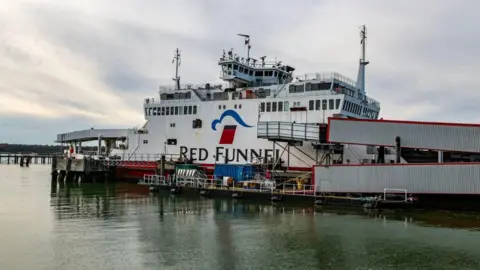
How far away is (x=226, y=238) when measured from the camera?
781 inches

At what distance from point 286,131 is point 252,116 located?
23.2 feet

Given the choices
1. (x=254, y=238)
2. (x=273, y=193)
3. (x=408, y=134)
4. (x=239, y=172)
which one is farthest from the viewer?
(x=239, y=172)

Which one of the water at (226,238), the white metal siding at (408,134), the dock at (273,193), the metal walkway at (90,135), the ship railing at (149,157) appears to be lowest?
the water at (226,238)

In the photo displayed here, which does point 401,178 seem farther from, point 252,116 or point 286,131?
point 252,116

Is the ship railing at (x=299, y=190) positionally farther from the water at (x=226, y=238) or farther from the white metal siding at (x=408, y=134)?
the white metal siding at (x=408, y=134)

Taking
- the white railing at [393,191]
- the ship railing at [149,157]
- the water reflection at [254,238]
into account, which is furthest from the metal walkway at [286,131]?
the ship railing at [149,157]

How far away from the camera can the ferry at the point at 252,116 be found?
1448 inches

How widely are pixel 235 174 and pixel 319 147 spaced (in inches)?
295

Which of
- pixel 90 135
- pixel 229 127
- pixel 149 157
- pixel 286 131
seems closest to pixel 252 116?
pixel 229 127

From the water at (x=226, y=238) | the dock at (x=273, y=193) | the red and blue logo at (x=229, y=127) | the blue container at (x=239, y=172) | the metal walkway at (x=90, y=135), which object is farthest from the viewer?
the metal walkway at (x=90, y=135)

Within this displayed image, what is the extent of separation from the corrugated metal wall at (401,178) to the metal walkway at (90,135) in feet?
96.6

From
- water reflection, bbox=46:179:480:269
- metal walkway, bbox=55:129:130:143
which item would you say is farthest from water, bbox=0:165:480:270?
metal walkway, bbox=55:129:130:143

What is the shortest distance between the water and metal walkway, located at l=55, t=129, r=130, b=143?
2675 centimetres

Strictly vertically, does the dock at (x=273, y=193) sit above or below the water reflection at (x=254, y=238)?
above
